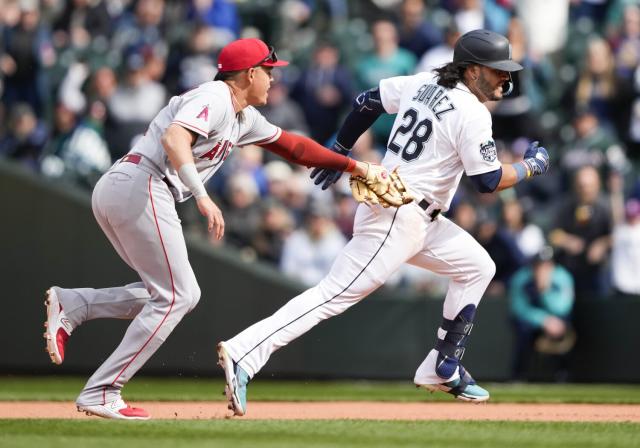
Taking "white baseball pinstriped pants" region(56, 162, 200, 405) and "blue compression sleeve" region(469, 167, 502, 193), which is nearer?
"white baseball pinstriped pants" region(56, 162, 200, 405)

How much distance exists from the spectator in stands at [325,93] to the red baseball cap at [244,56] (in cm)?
655

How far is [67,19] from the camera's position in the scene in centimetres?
1552

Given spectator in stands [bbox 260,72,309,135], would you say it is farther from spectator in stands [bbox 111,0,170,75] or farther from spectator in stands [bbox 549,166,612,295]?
spectator in stands [bbox 549,166,612,295]

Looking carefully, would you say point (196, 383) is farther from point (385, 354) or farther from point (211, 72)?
point (211, 72)

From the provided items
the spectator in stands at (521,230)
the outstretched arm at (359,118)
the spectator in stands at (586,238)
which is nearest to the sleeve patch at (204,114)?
the outstretched arm at (359,118)

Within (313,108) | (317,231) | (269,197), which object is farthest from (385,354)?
(313,108)

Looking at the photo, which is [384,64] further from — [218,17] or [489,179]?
[489,179]

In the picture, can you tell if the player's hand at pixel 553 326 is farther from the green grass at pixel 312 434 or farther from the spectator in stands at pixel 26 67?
the spectator in stands at pixel 26 67

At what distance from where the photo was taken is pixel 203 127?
6.59 m

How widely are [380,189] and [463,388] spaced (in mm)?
1486

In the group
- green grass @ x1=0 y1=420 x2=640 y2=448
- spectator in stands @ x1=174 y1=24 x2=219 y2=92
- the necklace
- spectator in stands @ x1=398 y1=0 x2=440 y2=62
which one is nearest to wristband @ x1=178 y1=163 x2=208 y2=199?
the necklace

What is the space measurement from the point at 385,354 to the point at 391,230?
4.25 metres

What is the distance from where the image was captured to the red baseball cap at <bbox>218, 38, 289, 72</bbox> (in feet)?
22.7

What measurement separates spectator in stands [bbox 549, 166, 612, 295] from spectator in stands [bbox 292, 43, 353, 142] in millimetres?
2841
